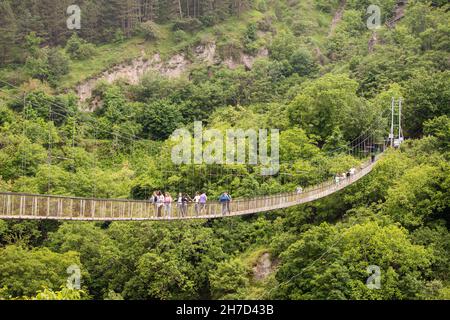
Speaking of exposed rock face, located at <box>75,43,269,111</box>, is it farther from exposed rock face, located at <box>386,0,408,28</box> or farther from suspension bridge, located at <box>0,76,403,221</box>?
suspension bridge, located at <box>0,76,403,221</box>

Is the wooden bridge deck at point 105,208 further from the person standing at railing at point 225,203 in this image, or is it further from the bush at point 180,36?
the bush at point 180,36

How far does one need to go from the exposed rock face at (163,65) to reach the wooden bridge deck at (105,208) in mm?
37201

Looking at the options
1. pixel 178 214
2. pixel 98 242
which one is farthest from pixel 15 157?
pixel 178 214

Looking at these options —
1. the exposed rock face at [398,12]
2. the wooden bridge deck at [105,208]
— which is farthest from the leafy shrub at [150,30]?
the wooden bridge deck at [105,208]

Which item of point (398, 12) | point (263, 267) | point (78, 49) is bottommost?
point (263, 267)

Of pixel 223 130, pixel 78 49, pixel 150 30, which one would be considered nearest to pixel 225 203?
pixel 223 130

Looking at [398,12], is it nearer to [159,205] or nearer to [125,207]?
[159,205]

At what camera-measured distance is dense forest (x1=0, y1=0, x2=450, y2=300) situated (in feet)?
115

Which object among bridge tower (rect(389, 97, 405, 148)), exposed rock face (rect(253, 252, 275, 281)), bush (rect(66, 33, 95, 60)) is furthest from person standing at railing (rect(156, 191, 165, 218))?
bush (rect(66, 33, 95, 60))

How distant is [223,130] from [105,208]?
2914 cm

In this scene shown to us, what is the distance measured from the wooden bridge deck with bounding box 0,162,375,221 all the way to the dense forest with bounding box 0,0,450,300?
2268 mm

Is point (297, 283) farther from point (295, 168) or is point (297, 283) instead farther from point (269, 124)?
point (269, 124)

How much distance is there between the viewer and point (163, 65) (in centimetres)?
6994

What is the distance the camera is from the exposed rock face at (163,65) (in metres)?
67.4
